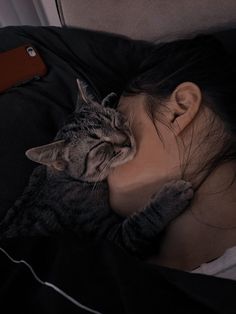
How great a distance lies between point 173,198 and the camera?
75 cm

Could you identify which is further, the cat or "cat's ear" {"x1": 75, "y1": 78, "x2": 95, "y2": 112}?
"cat's ear" {"x1": 75, "y1": 78, "x2": 95, "y2": 112}

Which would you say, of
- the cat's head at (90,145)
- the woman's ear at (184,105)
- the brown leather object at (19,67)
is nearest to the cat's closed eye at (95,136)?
the cat's head at (90,145)

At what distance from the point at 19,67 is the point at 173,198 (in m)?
0.65

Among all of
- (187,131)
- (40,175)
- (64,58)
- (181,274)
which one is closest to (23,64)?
(64,58)

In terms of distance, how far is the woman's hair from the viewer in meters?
0.75

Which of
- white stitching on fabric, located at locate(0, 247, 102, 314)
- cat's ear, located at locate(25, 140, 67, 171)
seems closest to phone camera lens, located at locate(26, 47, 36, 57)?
cat's ear, located at locate(25, 140, 67, 171)

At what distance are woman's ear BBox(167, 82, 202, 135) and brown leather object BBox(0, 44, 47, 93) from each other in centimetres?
50

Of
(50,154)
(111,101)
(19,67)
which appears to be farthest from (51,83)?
(50,154)

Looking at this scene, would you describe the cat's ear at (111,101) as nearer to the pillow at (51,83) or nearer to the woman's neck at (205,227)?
the pillow at (51,83)

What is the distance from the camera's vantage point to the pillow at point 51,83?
3.20 ft

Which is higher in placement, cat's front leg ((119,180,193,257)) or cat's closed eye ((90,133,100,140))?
cat's closed eye ((90,133,100,140))

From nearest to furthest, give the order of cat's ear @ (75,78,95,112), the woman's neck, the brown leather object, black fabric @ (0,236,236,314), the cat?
black fabric @ (0,236,236,314)
the woman's neck
the cat
cat's ear @ (75,78,95,112)
the brown leather object

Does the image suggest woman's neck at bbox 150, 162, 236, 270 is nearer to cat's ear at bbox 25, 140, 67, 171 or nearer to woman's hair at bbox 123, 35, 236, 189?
woman's hair at bbox 123, 35, 236, 189

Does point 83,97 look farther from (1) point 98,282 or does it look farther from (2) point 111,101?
(1) point 98,282
